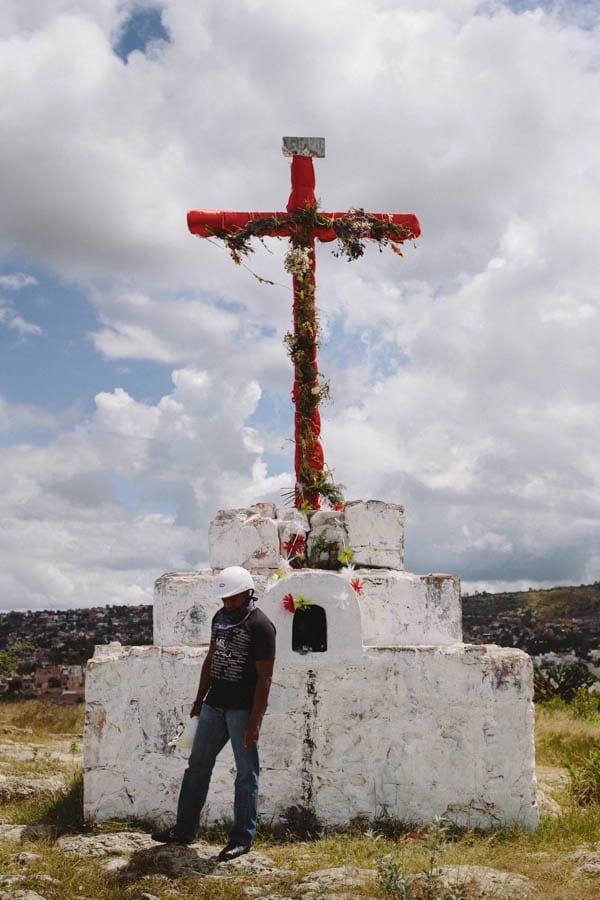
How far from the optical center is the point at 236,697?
6.44m

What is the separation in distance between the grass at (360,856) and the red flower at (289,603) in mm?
1982

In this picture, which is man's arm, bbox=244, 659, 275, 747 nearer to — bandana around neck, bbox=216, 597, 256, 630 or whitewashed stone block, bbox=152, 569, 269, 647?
bandana around neck, bbox=216, 597, 256, 630

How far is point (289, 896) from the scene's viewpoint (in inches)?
223

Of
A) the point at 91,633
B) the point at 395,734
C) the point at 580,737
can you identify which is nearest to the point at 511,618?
the point at 91,633

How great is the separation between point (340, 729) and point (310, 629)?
1.06 m

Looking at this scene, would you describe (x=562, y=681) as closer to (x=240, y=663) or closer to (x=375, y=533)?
(x=375, y=533)

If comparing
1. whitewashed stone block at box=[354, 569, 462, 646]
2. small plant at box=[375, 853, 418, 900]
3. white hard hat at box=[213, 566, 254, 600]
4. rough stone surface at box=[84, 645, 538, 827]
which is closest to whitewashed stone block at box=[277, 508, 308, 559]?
whitewashed stone block at box=[354, 569, 462, 646]

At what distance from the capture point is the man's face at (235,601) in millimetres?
6539

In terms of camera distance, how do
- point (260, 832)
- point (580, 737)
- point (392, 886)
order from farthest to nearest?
point (580, 737) < point (260, 832) < point (392, 886)

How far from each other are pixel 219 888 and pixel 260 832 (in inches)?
75.1

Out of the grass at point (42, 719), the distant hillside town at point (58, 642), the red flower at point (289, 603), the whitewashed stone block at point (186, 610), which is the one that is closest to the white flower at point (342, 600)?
the red flower at point (289, 603)

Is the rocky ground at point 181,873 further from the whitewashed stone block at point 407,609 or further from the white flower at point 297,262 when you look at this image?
the white flower at point 297,262

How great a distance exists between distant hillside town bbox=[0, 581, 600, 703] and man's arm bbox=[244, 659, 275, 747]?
13.0 m

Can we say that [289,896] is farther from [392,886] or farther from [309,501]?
[309,501]
